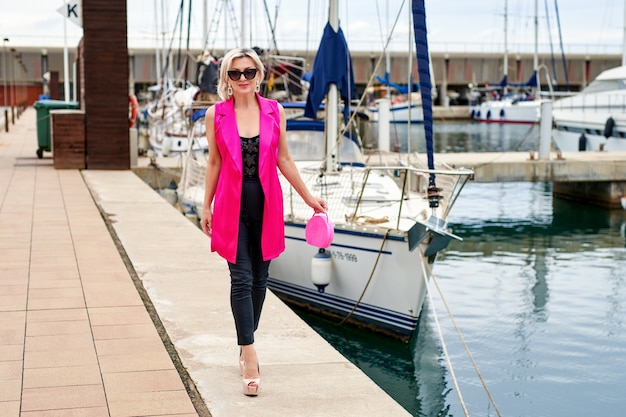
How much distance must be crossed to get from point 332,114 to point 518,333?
401 centimetres

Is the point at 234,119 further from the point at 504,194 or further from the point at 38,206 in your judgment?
the point at 504,194

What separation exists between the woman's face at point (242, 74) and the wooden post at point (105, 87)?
14.5 m

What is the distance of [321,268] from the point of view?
40.3 feet

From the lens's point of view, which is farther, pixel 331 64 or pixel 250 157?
pixel 331 64

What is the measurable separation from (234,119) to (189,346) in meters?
1.72

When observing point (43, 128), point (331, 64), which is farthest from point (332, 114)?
point (43, 128)

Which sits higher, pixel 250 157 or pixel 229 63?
pixel 229 63

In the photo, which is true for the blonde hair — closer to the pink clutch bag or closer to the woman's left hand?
the woman's left hand

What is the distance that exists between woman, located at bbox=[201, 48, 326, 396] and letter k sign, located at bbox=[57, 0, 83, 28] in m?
14.7

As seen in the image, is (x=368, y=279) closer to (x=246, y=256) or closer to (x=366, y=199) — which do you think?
(x=366, y=199)

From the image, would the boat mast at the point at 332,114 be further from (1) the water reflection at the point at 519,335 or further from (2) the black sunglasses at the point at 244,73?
(2) the black sunglasses at the point at 244,73

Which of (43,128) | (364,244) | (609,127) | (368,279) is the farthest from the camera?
(609,127)

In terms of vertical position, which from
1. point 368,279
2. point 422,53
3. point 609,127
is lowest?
point 368,279

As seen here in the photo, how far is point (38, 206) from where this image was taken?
544 inches
